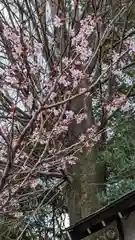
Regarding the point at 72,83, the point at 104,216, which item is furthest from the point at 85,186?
the point at 72,83

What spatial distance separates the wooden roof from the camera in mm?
3637

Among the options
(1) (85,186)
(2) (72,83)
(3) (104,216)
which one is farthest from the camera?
(1) (85,186)

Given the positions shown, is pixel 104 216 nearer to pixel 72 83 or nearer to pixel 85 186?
pixel 85 186

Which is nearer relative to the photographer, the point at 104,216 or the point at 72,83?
the point at 104,216

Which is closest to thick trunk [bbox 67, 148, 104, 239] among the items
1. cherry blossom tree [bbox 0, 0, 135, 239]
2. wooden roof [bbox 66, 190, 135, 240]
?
cherry blossom tree [bbox 0, 0, 135, 239]

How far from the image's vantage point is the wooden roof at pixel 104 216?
3.64 metres

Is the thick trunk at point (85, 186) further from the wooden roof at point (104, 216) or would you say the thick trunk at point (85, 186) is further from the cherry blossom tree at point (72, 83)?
the wooden roof at point (104, 216)

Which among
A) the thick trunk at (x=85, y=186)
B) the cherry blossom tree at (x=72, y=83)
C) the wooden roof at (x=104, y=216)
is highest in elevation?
the cherry blossom tree at (x=72, y=83)

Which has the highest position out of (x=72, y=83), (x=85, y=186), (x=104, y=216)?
(x=72, y=83)

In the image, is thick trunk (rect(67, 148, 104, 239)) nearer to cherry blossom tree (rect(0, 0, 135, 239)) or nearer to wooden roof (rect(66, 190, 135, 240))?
cherry blossom tree (rect(0, 0, 135, 239))

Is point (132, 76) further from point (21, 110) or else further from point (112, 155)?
point (21, 110)

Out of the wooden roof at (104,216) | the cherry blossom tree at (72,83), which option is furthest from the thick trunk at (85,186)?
the wooden roof at (104,216)

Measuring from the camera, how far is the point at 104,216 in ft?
12.7

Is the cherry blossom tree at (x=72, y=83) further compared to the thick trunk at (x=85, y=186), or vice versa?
the thick trunk at (x=85, y=186)
